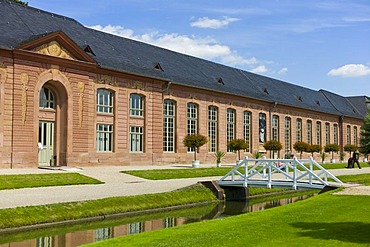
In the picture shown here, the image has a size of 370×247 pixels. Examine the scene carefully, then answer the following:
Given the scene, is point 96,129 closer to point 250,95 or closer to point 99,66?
point 99,66

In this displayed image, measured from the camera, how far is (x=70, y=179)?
76.1 ft

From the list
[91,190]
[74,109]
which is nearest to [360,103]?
[74,109]

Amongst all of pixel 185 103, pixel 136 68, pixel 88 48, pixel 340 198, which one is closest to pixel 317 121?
pixel 185 103

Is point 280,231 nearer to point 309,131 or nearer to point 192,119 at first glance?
point 192,119

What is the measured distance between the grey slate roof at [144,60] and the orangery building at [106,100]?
3.9 inches

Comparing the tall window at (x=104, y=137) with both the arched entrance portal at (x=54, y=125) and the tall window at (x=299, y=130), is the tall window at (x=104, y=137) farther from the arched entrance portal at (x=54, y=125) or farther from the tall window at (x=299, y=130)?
the tall window at (x=299, y=130)

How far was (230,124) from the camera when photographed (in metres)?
45.6

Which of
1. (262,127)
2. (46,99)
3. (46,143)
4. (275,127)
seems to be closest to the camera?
(46,143)

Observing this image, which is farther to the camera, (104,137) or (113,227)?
(104,137)

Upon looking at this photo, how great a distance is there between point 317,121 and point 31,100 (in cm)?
4023

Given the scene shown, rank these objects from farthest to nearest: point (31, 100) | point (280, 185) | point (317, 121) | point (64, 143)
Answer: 1. point (317, 121)
2. point (64, 143)
3. point (31, 100)
4. point (280, 185)

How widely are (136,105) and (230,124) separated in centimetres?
1280

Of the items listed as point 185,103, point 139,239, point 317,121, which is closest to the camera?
point 139,239

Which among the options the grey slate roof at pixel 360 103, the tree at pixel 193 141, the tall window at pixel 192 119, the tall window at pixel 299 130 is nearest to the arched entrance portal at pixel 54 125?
the tree at pixel 193 141
